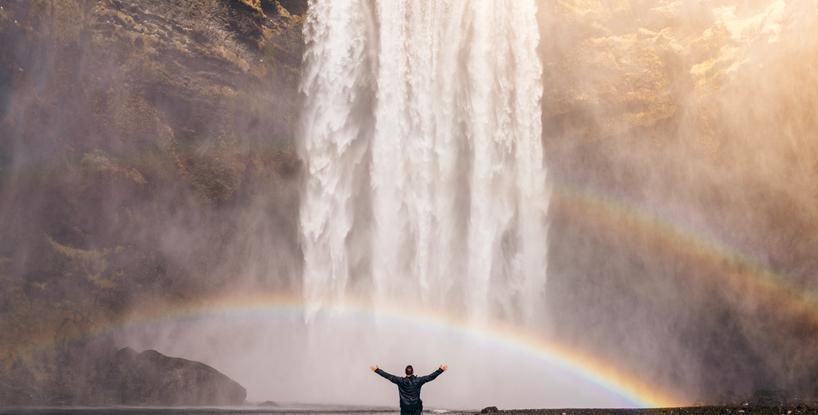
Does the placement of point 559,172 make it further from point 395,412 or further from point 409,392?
point 409,392

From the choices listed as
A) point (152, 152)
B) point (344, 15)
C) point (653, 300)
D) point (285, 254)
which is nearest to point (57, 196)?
point (152, 152)

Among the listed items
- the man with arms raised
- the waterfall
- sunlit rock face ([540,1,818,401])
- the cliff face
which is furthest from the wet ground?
sunlit rock face ([540,1,818,401])

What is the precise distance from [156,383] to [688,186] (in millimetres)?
25513

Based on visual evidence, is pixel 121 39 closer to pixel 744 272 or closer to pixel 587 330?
pixel 587 330

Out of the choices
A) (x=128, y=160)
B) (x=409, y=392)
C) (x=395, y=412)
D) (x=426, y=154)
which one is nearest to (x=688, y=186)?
(x=426, y=154)

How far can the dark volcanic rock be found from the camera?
2756 cm

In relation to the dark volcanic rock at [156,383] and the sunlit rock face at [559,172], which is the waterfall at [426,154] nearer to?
the sunlit rock face at [559,172]

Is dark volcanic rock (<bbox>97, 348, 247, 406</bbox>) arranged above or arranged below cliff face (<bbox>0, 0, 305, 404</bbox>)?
below

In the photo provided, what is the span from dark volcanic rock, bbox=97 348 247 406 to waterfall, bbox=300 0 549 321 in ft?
24.6

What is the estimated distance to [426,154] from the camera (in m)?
36.1

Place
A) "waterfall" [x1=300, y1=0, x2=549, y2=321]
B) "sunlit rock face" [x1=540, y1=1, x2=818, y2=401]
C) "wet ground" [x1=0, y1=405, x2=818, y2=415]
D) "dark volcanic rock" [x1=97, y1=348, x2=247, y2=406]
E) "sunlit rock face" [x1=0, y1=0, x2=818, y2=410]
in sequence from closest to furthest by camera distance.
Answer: "wet ground" [x1=0, y1=405, x2=818, y2=415] < "dark volcanic rock" [x1=97, y1=348, x2=247, y2=406] < "sunlit rock face" [x1=0, y1=0, x2=818, y2=410] < "sunlit rock face" [x1=540, y1=1, x2=818, y2=401] < "waterfall" [x1=300, y1=0, x2=549, y2=321]

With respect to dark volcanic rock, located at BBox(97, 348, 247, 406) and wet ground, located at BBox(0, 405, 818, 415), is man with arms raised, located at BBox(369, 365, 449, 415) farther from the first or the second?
dark volcanic rock, located at BBox(97, 348, 247, 406)

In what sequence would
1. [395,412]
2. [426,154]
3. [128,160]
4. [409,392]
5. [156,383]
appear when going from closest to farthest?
1. [409,392]
2. [395,412]
3. [156,383]
4. [128,160]
5. [426,154]

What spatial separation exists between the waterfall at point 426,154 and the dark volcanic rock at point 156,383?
24.6ft
